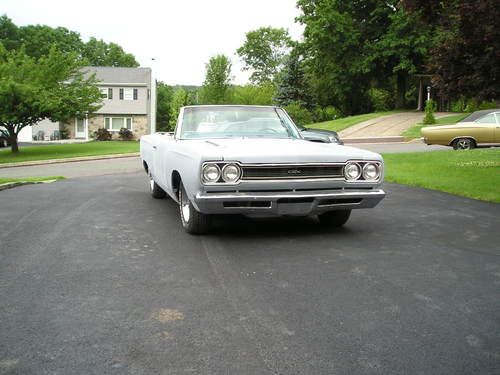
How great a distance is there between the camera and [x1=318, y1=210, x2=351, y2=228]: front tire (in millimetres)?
5906

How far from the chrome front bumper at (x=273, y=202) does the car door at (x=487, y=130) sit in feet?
42.6

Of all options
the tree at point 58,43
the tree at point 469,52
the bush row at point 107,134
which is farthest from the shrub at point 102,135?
the tree at point 469,52

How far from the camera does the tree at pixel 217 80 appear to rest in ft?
113

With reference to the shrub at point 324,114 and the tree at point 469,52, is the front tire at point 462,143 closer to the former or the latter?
the tree at point 469,52

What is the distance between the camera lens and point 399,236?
558 cm

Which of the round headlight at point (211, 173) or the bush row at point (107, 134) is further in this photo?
the bush row at point (107, 134)

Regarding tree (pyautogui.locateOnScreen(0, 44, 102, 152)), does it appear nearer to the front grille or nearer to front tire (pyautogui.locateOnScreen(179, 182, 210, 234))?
front tire (pyautogui.locateOnScreen(179, 182, 210, 234))

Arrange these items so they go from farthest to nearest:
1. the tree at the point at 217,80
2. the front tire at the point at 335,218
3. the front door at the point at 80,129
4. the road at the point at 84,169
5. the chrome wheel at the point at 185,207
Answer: the front door at the point at 80,129
the tree at the point at 217,80
the road at the point at 84,169
the front tire at the point at 335,218
the chrome wheel at the point at 185,207

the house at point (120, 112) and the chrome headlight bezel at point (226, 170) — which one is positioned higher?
the house at point (120, 112)

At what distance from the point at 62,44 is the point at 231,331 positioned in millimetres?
81422

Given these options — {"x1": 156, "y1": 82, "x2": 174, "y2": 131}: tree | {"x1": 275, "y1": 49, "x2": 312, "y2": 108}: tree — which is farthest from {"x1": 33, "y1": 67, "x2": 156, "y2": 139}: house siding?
{"x1": 275, "y1": 49, "x2": 312, "y2": 108}: tree

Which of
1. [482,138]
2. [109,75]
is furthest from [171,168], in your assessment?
[109,75]

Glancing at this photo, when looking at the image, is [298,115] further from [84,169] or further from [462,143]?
[84,169]

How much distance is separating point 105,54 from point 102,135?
41.5 m
